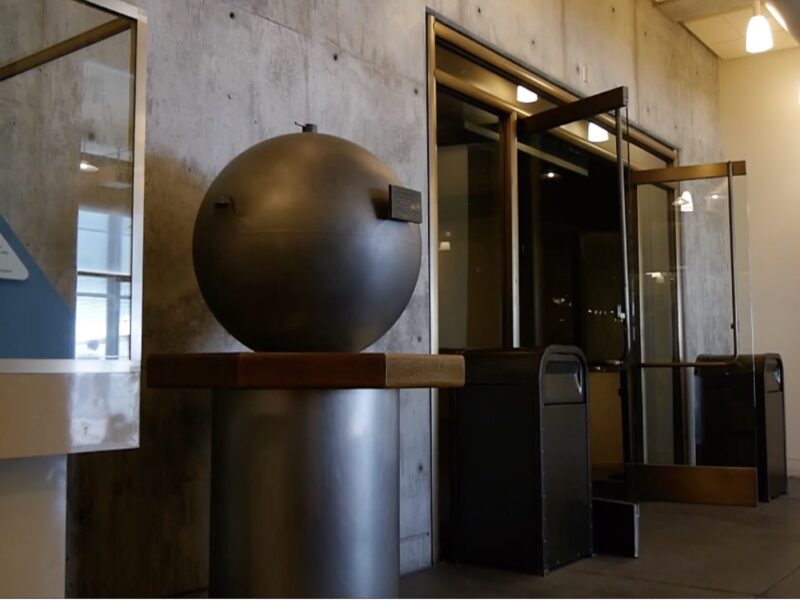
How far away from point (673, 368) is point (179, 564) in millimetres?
3867

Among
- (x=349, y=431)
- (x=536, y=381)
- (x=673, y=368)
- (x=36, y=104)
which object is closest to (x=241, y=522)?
(x=349, y=431)

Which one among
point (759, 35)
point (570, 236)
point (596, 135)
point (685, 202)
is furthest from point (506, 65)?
point (685, 202)

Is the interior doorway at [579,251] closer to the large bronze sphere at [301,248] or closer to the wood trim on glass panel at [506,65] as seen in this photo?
the wood trim on glass panel at [506,65]

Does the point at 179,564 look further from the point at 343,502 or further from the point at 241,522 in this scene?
the point at 343,502

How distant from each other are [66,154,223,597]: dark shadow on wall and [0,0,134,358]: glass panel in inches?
20.8

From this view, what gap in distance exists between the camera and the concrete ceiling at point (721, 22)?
5.63 meters

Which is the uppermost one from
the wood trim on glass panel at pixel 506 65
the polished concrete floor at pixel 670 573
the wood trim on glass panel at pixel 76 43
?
the wood trim on glass panel at pixel 506 65

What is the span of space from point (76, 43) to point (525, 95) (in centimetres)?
287

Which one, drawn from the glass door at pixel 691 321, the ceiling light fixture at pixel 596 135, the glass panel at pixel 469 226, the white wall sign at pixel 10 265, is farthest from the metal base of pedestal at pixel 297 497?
the glass door at pixel 691 321

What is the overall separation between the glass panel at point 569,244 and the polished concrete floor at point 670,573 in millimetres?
971

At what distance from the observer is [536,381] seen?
9.97 ft

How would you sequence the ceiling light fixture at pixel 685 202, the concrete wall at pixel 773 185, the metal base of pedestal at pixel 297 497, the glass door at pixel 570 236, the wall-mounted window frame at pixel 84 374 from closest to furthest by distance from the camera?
the wall-mounted window frame at pixel 84 374, the metal base of pedestal at pixel 297 497, the glass door at pixel 570 236, the ceiling light fixture at pixel 685 202, the concrete wall at pixel 773 185

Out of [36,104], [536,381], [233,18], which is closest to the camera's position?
[36,104]

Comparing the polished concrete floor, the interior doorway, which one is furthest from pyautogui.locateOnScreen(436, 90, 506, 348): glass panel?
the polished concrete floor
